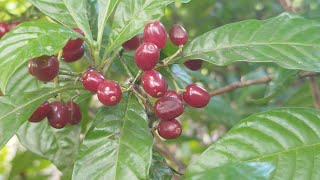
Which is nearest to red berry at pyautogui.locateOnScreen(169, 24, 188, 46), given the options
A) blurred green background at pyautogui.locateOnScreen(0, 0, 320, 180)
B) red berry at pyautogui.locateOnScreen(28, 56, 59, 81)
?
red berry at pyautogui.locateOnScreen(28, 56, 59, 81)

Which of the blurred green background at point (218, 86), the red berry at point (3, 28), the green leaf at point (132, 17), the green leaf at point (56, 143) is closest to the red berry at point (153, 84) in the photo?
the green leaf at point (132, 17)

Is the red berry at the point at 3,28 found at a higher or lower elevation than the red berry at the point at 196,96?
higher

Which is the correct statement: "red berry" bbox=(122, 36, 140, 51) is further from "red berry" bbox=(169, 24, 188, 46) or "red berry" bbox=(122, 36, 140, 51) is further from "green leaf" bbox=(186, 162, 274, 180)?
"green leaf" bbox=(186, 162, 274, 180)

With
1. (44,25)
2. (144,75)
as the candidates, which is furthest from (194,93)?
(44,25)

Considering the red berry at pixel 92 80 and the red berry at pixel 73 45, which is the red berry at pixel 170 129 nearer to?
the red berry at pixel 92 80

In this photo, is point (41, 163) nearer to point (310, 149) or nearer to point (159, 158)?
point (159, 158)
